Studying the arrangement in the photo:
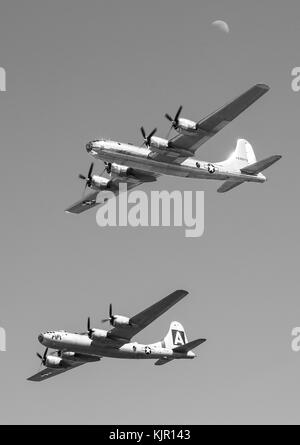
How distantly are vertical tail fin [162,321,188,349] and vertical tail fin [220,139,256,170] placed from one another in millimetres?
15337

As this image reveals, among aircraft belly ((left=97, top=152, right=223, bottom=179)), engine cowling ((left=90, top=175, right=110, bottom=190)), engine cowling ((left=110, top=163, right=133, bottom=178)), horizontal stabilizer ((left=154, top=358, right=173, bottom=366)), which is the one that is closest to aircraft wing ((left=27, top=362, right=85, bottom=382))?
horizontal stabilizer ((left=154, top=358, right=173, bottom=366))

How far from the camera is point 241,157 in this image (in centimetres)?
7625

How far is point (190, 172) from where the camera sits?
6956 cm

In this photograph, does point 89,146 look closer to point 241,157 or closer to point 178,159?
point 178,159

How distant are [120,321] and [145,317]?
2.09 metres

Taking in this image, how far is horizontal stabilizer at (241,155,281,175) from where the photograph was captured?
6912 centimetres

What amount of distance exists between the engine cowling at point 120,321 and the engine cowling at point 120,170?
40.5 feet

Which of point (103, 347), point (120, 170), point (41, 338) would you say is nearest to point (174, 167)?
point (120, 170)

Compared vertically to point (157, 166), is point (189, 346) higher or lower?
lower

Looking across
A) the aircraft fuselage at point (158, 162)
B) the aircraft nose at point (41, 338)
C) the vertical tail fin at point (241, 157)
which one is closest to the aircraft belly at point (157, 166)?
the aircraft fuselage at point (158, 162)

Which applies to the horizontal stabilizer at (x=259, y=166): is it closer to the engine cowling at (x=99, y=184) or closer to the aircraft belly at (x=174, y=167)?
the aircraft belly at (x=174, y=167)

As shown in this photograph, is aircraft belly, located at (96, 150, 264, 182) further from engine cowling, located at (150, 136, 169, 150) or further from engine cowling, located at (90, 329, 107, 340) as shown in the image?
engine cowling, located at (90, 329, 107, 340)
